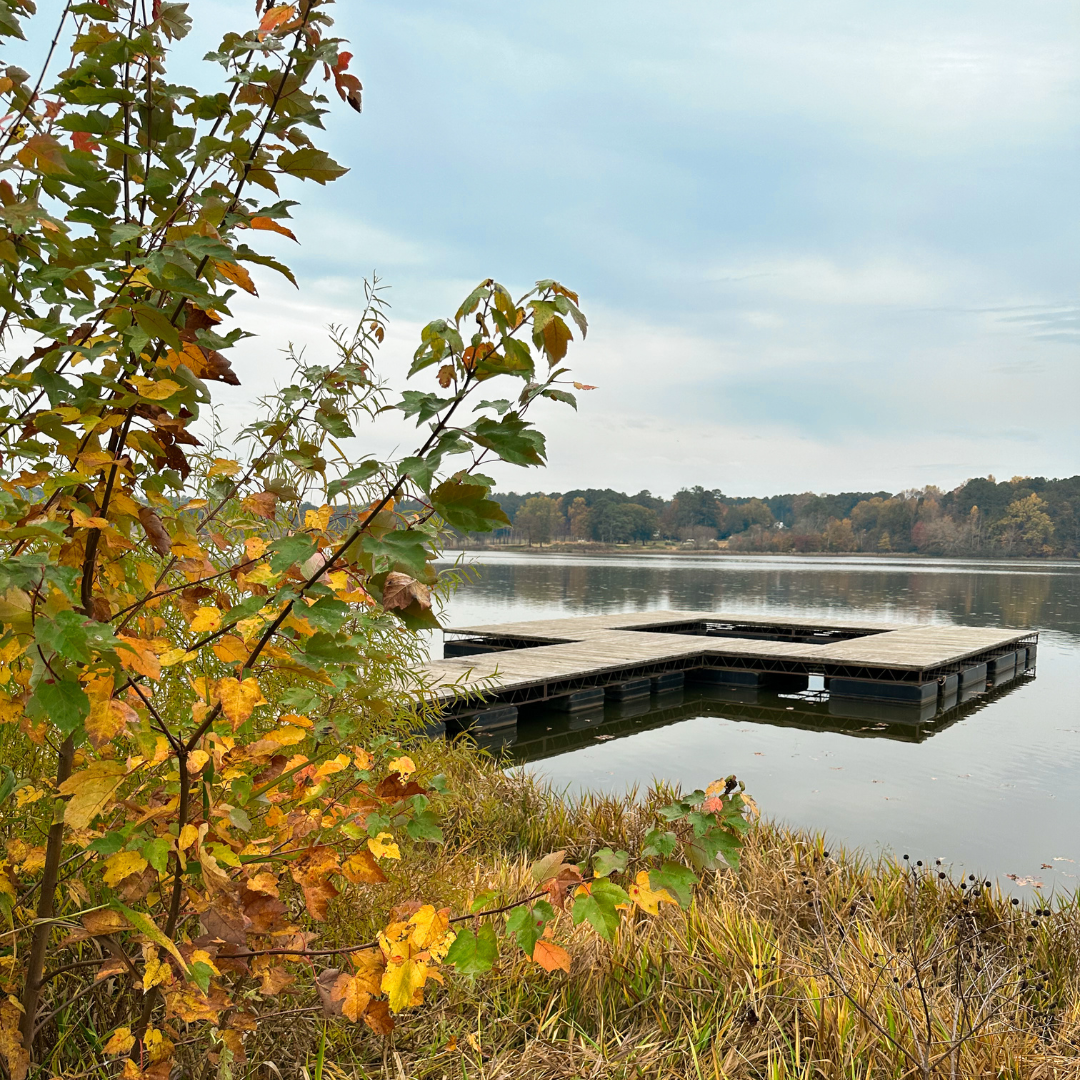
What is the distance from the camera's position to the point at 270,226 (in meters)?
1.39

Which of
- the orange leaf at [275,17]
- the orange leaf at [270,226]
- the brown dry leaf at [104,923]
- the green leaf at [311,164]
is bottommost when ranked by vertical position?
the brown dry leaf at [104,923]

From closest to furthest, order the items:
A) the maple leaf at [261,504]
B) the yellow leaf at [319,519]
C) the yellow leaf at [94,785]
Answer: the yellow leaf at [94,785] → the maple leaf at [261,504] → the yellow leaf at [319,519]

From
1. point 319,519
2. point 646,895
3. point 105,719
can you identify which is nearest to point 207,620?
point 105,719

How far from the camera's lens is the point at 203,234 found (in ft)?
4.27

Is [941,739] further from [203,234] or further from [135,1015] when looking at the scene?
[203,234]

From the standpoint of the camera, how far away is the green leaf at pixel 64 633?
104 cm

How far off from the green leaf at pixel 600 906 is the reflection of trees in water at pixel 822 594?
812 inches

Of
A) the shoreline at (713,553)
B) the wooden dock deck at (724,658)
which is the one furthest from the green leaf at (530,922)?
the shoreline at (713,553)

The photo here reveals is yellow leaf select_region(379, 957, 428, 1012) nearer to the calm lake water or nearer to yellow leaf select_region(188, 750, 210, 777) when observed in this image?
yellow leaf select_region(188, 750, 210, 777)

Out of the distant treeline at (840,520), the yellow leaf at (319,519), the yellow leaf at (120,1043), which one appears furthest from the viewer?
the distant treeline at (840,520)

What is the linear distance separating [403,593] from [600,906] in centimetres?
70

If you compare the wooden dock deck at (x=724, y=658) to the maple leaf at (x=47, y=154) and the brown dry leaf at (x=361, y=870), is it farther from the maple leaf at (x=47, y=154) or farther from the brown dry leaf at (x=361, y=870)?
the maple leaf at (x=47, y=154)

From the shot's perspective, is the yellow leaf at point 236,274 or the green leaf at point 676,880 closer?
the yellow leaf at point 236,274

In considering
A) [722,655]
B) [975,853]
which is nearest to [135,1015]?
[975,853]
